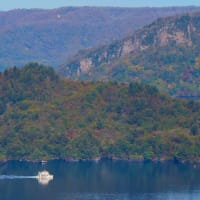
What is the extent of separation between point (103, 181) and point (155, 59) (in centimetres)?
8104

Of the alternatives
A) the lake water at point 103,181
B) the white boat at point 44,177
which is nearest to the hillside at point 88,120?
the lake water at point 103,181

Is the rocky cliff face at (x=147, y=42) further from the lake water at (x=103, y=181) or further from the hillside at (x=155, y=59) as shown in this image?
the lake water at (x=103, y=181)

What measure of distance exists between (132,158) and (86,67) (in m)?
84.5

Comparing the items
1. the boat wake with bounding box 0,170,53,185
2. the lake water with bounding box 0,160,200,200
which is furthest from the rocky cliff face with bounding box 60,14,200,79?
the boat wake with bounding box 0,170,53,185

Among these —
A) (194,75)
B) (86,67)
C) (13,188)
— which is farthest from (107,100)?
(86,67)

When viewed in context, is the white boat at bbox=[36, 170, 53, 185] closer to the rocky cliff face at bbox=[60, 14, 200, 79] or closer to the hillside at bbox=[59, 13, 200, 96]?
the hillside at bbox=[59, 13, 200, 96]

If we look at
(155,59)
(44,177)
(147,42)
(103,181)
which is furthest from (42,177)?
(147,42)

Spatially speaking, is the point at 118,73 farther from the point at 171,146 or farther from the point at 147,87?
the point at 171,146

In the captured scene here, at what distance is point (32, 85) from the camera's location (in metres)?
98.8

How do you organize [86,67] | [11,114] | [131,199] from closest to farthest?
[131,199] < [11,114] < [86,67]

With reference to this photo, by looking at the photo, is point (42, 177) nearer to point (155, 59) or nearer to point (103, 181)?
point (103, 181)

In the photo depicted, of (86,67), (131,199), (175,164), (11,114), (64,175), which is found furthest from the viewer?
(86,67)

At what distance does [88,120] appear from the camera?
9331 cm

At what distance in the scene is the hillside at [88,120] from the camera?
86.3 m
